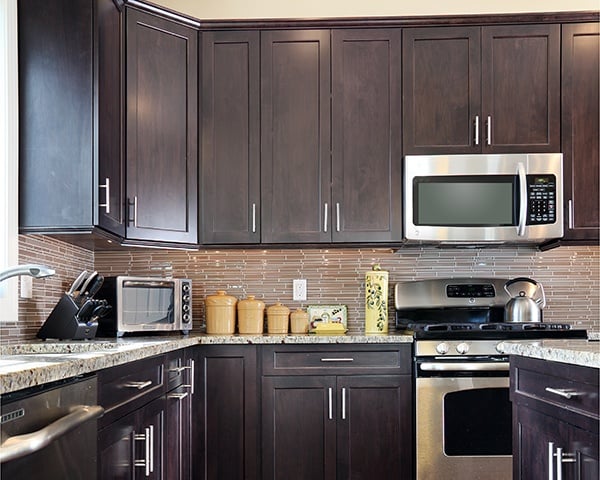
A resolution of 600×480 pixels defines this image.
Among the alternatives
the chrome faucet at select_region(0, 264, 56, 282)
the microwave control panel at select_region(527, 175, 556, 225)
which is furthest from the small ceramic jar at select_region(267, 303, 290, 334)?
the chrome faucet at select_region(0, 264, 56, 282)

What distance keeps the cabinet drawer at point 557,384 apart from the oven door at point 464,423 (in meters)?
1.07

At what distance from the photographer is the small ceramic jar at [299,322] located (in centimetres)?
368

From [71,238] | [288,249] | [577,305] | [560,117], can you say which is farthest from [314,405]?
[560,117]

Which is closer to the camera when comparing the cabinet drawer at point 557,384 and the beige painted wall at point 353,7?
the cabinet drawer at point 557,384

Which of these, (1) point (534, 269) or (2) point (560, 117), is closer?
(2) point (560, 117)

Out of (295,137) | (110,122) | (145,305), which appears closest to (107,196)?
(110,122)

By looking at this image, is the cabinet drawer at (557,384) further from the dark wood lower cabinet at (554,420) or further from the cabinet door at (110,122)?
the cabinet door at (110,122)

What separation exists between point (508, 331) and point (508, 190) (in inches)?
28.5

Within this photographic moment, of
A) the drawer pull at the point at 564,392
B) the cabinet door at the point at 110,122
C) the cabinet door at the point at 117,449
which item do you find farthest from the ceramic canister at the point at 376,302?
the drawer pull at the point at 564,392

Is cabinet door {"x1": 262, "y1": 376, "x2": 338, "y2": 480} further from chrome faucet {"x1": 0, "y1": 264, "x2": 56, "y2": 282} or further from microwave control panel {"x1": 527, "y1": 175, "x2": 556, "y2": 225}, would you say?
chrome faucet {"x1": 0, "y1": 264, "x2": 56, "y2": 282}

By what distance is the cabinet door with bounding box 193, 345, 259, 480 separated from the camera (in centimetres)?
328

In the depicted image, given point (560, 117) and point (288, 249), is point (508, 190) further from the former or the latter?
point (288, 249)

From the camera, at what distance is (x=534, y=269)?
3869 millimetres

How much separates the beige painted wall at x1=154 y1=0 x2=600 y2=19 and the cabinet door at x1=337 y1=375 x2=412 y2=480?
6.44 feet
